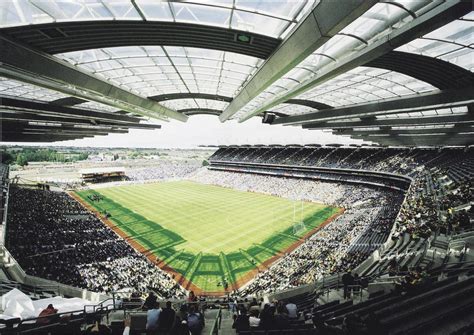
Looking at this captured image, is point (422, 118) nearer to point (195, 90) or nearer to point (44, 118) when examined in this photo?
point (195, 90)

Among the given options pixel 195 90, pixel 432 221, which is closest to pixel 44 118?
pixel 195 90

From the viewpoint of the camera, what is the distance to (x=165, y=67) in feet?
54.7

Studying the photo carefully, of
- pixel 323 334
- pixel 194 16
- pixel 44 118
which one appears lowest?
pixel 323 334

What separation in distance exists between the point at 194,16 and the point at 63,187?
6996cm

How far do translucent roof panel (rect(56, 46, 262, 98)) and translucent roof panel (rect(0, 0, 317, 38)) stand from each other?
3.71 m

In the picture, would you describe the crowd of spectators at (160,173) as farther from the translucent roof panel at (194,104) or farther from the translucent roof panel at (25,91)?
the translucent roof panel at (25,91)

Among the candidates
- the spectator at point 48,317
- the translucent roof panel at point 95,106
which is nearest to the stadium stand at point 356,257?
the spectator at point 48,317

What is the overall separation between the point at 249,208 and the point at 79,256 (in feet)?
91.0

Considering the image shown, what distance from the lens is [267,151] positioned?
78750mm

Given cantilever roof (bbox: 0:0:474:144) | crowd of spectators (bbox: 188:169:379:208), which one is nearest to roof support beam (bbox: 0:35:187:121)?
cantilever roof (bbox: 0:0:474:144)

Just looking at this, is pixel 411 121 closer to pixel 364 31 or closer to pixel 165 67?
pixel 364 31

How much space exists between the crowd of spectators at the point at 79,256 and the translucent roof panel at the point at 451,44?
1630cm

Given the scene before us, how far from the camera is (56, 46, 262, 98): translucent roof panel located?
13219 millimetres

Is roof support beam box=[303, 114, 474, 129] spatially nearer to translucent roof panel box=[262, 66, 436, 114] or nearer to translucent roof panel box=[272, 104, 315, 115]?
translucent roof panel box=[272, 104, 315, 115]
